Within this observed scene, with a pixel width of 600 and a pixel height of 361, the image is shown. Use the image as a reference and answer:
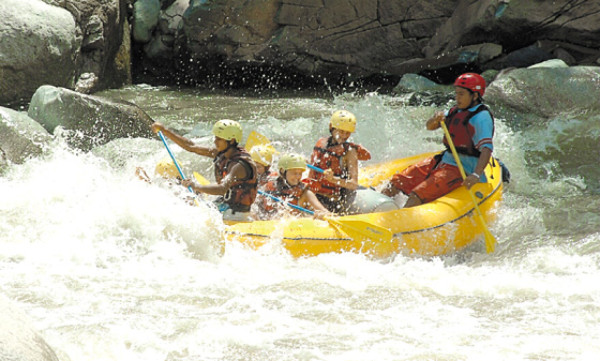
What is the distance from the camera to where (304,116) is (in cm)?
989

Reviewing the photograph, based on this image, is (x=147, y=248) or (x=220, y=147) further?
(x=220, y=147)

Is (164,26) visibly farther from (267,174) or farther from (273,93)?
(267,174)

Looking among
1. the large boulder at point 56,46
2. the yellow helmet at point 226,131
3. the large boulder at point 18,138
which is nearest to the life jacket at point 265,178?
the yellow helmet at point 226,131

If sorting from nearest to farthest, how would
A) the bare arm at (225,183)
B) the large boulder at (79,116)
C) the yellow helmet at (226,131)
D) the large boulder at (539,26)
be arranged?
the bare arm at (225,183), the yellow helmet at (226,131), the large boulder at (79,116), the large boulder at (539,26)

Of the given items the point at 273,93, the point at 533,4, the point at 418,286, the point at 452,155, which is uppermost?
the point at 533,4

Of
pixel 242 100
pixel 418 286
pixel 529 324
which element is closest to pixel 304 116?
pixel 242 100

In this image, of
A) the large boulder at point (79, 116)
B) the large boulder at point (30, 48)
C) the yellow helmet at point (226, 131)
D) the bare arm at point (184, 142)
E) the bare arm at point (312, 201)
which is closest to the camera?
the yellow helmet at point (226, 131)

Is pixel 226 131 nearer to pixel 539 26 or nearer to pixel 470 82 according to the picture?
pixel 470 82

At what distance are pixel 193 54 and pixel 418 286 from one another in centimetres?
921

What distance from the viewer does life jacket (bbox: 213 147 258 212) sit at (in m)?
5.15

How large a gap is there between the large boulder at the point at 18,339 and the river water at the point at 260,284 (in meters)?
0.60

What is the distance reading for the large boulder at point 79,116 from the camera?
25.3 feet

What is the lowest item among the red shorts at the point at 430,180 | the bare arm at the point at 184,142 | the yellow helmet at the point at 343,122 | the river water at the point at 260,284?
the river water at the point at 260,284

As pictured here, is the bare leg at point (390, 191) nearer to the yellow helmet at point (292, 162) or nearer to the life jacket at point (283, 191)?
the life jacket at point (283, 191)
